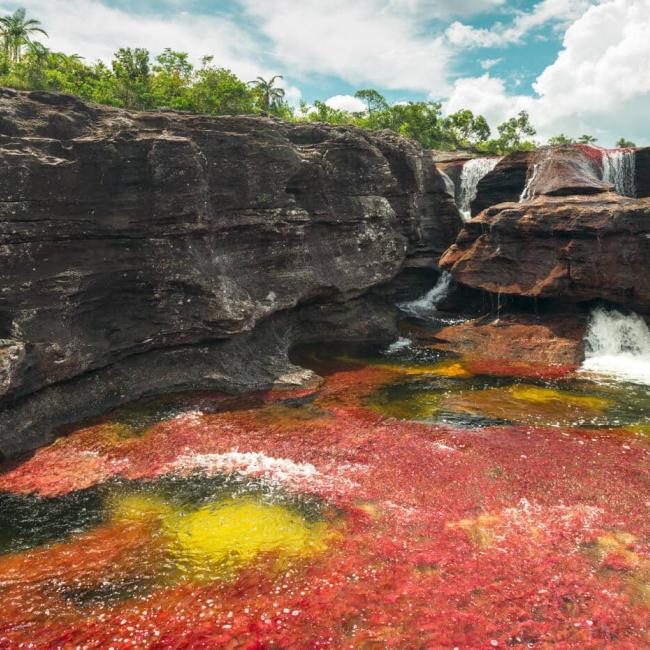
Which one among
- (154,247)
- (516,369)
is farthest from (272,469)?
(516,369)

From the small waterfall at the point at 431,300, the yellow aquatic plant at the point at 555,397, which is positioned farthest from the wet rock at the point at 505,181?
the yellow aquatic plant at the point at 555,397

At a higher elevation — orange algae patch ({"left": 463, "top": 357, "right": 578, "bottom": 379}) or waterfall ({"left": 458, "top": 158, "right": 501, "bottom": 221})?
waterfall ({"left": 458, "top": 158, "right": 501, "bottom": 221})

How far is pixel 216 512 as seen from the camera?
14359 millimetres

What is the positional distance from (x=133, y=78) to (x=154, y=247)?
54.0 metres

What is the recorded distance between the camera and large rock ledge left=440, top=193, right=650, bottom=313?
2891 centimetres

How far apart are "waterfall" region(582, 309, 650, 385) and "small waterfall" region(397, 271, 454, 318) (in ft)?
40.5

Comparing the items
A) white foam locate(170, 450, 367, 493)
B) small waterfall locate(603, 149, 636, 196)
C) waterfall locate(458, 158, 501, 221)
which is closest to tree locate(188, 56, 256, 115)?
waterfall locate(458, 158, 501, 221)

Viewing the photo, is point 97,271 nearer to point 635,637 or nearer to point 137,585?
point 137,585

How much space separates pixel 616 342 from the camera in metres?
29.9

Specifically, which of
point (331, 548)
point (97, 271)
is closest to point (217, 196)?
point (97, 271)

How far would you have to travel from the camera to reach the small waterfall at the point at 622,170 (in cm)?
4088

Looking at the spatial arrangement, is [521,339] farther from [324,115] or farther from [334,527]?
[324,115]

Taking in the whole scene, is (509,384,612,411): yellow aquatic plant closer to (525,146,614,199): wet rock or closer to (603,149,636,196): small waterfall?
(525,146,614,199): wet rock

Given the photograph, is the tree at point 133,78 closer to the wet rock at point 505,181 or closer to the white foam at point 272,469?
the wet rock at point 505,181
